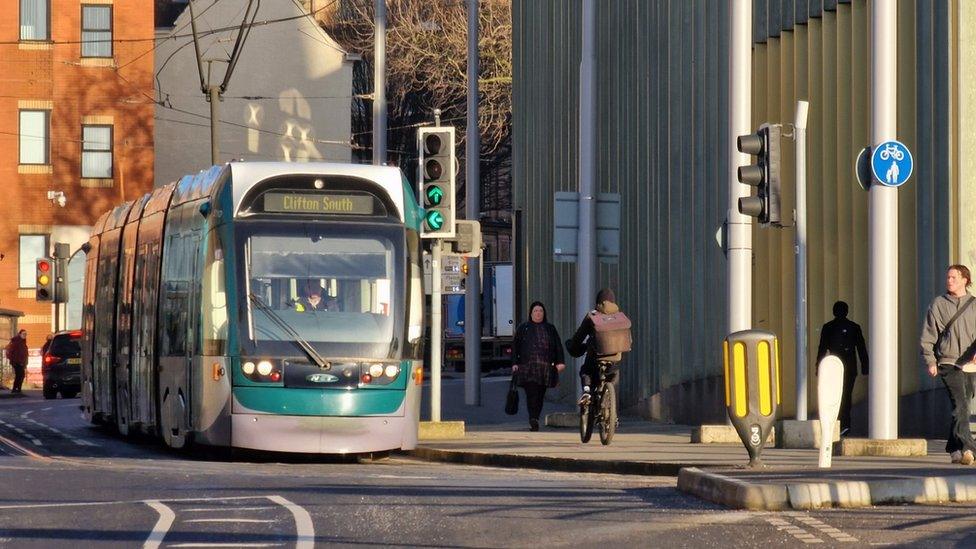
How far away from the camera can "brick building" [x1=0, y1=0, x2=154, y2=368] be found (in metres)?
56.3

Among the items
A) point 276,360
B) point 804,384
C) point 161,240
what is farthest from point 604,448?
point 161,240

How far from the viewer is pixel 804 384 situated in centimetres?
1986

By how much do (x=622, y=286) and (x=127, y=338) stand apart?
451 inches

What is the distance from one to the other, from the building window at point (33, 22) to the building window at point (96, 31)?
1.03 meters

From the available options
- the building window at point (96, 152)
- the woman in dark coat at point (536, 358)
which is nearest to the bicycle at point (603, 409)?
the woman in dark coat at point (536, 358)

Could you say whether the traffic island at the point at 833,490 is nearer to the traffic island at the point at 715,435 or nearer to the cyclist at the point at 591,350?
the traffic island at the point at 715,435

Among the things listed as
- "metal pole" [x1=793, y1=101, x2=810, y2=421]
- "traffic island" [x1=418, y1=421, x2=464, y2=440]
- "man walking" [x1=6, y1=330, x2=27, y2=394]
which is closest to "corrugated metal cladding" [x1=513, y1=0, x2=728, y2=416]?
"traffic island" [x1=418, y1=421, x2=464, y2=440]

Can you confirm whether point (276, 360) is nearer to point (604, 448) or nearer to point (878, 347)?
point (604, 448)

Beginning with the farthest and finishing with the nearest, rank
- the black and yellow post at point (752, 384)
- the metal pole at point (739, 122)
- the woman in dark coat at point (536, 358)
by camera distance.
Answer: the woman in dark coat at point (536, 358) → the metal pole at point (739, 122) → the black and yellow post at point (752, 384)

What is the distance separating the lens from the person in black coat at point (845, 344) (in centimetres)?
2183

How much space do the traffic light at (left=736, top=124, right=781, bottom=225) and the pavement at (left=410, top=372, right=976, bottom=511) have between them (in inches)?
90.0

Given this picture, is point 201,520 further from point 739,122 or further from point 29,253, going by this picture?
point 29,253

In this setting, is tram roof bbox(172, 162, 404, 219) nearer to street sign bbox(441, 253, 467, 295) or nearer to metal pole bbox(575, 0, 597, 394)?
metal pole bbox(575, 0, 597, 394)

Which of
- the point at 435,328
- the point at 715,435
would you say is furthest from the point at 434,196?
the point at 715,435
